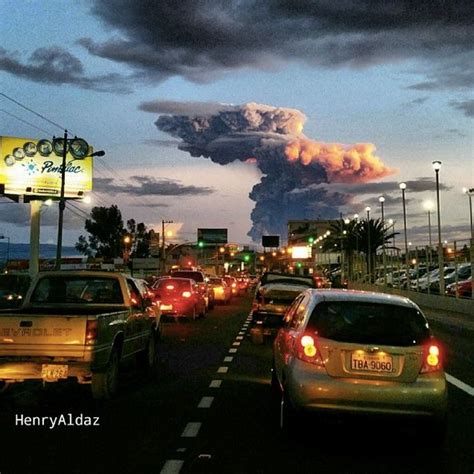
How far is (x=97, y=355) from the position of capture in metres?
9.29

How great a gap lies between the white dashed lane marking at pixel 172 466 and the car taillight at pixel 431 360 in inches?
104

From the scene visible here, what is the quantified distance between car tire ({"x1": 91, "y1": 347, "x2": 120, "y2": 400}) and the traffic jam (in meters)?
0.02

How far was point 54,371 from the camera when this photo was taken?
30.3ft

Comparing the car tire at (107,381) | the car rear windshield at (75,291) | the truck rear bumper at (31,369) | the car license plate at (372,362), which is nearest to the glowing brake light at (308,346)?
the car license plate at (372,362)

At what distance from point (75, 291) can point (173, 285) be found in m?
13.9

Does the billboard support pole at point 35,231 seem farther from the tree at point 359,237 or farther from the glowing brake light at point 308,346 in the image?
the glowing brake light at point 308,346

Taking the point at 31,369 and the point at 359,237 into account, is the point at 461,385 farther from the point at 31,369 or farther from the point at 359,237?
the point at 359,237

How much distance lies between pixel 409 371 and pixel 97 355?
4.04 meters

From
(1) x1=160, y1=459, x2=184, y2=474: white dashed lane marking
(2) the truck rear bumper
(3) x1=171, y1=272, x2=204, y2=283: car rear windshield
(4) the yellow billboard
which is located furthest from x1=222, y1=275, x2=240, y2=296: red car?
(1) x1=160, y1=459, x2=184, y2=474: white dashed lane marking

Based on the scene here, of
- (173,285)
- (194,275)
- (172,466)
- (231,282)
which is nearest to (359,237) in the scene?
(231,282)

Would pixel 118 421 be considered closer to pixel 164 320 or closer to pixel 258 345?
pixel 258 345

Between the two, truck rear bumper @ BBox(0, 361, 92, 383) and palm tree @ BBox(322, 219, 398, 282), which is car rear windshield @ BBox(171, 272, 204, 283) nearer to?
truck rear bumper @ BBox(0, 361, 92, 383)

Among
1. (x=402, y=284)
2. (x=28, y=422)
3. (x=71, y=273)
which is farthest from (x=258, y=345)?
(x=402, y=284)

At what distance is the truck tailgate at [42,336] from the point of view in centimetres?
914
